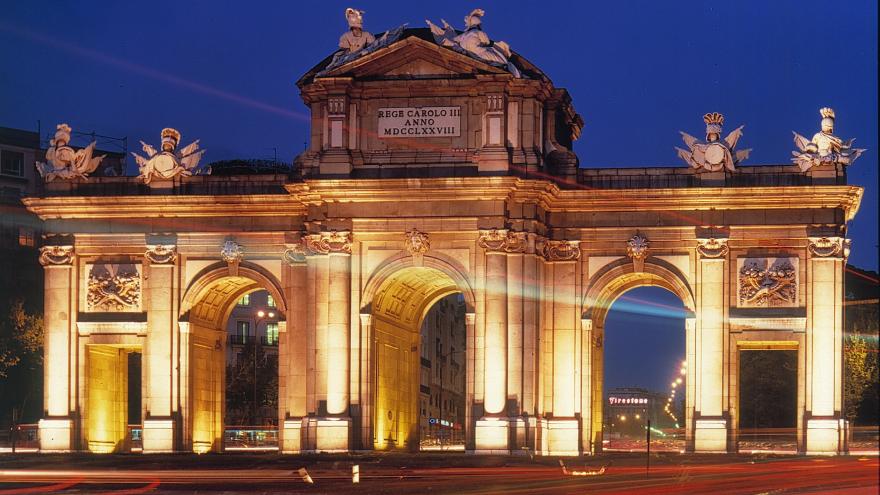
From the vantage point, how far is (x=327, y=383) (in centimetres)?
7006

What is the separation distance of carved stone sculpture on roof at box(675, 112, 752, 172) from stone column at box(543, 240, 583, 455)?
558 cm

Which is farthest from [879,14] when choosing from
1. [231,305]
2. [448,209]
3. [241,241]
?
[231,305]

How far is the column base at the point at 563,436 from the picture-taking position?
70.4 m

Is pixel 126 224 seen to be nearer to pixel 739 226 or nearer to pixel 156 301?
pixel 156 301

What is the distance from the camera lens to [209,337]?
75812 mm

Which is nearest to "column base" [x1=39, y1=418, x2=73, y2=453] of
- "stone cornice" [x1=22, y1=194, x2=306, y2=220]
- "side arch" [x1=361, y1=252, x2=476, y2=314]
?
"stone cornice" [x1=22, y1=194, x2=306, y2=220]

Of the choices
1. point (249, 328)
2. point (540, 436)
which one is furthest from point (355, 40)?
point (249, 328)

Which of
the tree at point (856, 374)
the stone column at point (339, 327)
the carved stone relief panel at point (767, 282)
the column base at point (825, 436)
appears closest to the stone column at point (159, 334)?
the stone column at point (339, 327)

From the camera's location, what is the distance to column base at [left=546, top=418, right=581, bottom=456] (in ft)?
231

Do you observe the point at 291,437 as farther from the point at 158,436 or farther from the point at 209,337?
the point at 209,337

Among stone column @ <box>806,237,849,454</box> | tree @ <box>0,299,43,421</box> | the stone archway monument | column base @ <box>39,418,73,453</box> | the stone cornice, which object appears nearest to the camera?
the stone archway monument

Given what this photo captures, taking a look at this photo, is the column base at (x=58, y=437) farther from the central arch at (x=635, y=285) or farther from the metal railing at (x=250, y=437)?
the central arch at (x=635, y=285)

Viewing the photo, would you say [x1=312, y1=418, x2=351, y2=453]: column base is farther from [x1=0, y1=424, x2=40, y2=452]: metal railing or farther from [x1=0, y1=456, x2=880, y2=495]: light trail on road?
[x1=0, y1=424, x2=40, y2=452]: metal railing

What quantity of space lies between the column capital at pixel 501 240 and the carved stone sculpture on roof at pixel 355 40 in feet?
27.0
